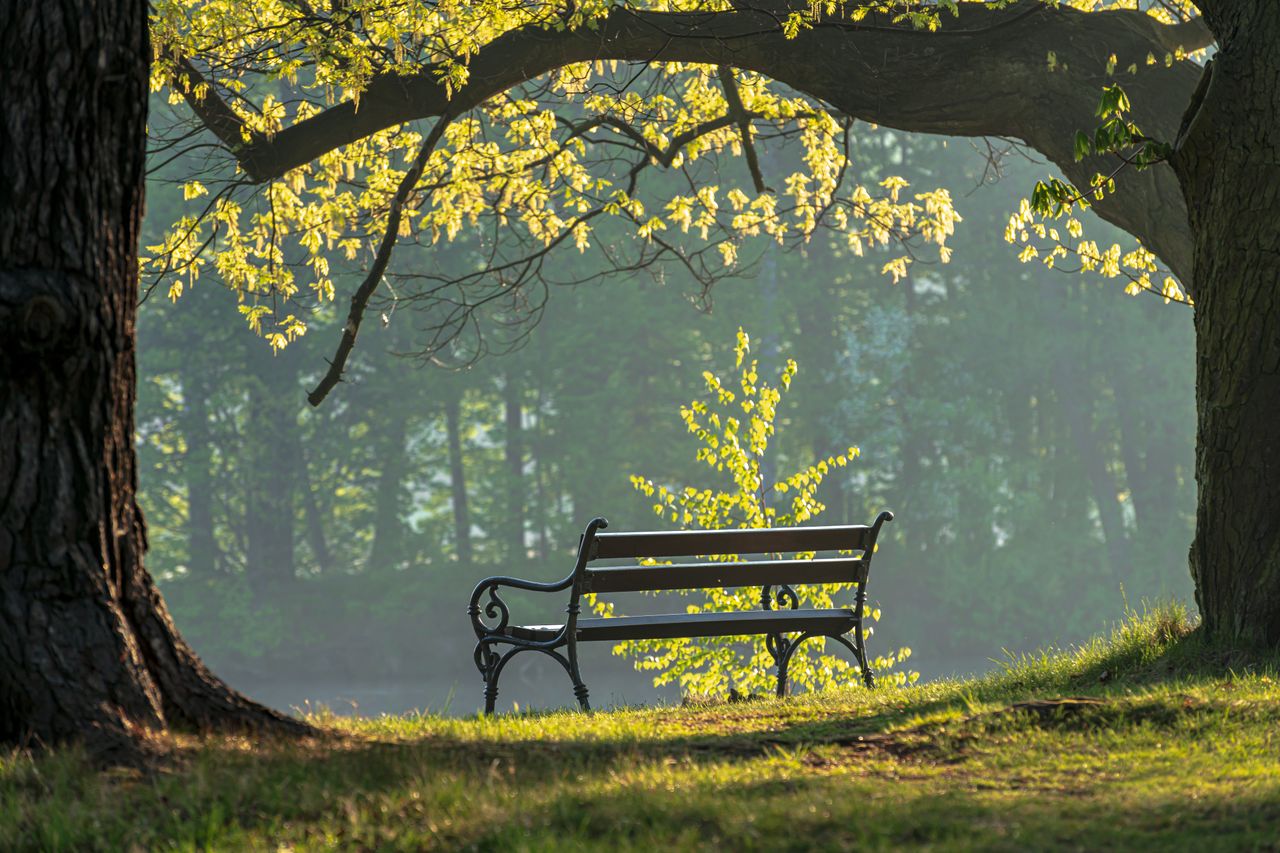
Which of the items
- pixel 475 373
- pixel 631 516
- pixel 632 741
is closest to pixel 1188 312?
pixel 631 516

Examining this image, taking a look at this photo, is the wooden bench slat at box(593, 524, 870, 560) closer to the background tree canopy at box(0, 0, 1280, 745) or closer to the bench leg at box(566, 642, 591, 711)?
the bench leg at box(566, 642, 591, 711)

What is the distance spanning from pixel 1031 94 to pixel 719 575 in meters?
3.29

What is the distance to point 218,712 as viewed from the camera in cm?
466

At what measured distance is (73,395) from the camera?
4430 mm

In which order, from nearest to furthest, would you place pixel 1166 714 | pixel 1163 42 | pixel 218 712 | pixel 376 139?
pixel 218 712, pixel 1166 714, pixel 1163 42, pixel 376 139

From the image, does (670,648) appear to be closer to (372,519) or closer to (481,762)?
(481,762)

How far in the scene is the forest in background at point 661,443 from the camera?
37.9 m

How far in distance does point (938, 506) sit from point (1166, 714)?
36.7 m

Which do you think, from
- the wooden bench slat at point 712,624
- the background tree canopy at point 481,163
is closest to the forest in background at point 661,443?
the background tree canopy at point 481,163

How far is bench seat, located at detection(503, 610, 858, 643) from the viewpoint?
751 cm

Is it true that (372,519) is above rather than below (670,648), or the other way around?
above

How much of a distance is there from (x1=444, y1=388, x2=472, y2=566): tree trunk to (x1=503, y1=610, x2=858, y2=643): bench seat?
31.3 meters

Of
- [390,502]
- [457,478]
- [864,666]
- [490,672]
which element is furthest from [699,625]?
[390,502]

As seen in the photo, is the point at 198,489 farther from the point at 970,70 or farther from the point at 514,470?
the point at 970,70
